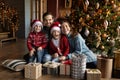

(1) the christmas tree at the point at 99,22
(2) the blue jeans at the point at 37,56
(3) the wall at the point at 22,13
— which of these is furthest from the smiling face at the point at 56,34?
(3) the wall at the point at 22,13

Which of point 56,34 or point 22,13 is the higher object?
point 22,13

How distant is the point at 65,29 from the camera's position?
316 centimetres

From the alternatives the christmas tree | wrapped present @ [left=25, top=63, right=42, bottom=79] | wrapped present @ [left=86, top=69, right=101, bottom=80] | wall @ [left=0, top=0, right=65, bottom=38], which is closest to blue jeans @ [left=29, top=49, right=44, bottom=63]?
wrapped present @ [left=25, top=63, right=42, bottom=79]

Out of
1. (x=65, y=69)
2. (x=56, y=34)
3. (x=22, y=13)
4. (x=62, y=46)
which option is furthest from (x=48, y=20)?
(x=22, y=13)

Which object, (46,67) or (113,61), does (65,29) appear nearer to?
(46,67)

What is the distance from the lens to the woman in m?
3.06

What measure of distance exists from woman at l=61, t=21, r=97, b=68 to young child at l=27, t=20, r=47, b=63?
385 millimetres

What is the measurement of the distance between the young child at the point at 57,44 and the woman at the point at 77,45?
0.08 m

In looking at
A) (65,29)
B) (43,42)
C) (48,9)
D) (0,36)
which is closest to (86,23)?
(65,29)

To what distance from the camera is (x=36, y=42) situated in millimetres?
3373

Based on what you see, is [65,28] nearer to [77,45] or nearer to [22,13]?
[77,45]

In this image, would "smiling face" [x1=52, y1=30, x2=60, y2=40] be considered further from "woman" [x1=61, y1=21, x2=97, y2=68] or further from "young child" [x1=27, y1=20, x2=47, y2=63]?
"young child" [x1=27, y1=20, x2=47, y2=63]

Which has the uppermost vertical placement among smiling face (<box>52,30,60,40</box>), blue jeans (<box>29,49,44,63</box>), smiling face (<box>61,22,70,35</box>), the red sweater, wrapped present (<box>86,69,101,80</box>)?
smiling face (<box>61,22,70,35</box>)

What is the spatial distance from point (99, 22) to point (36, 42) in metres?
1.12
